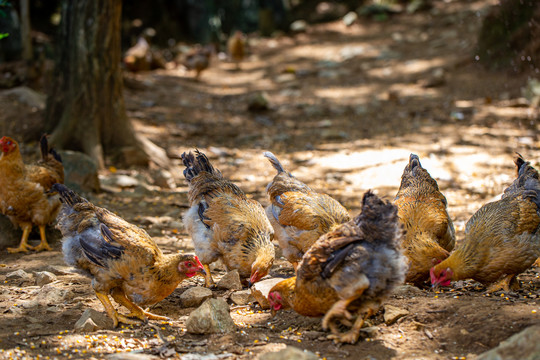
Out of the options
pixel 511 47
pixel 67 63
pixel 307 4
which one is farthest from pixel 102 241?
pixel 307 4

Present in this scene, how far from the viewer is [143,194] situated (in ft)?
27.3

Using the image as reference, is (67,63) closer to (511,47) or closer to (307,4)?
(511,47)

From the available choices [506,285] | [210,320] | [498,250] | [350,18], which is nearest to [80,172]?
[210,320]

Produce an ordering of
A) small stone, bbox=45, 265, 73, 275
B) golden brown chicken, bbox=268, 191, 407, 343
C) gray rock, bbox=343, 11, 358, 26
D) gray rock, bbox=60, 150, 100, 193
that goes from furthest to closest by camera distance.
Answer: gray rock, bbox=343, 11, 358, 26, gray rock, bbox=60, 150, 100, 193, small stone, bbox=45, 265, 73, 275, golden brown chicken, bbox=268, 191, 407, 343

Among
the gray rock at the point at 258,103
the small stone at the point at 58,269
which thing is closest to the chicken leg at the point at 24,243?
the small stone at the point at 58,269

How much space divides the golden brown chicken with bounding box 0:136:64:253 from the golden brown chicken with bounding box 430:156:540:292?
4526 millimetres

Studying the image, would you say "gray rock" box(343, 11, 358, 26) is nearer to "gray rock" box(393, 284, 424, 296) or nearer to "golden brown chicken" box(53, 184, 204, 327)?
"gray rock" box(393, 284, 424, 296)

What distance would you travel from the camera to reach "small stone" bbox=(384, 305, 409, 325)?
4250mm

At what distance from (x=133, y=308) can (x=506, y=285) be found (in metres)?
3.44

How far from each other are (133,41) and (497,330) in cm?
1871

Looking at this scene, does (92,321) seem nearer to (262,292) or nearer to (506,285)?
(262,292)

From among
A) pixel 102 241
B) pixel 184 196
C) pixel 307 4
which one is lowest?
pixel 184 196

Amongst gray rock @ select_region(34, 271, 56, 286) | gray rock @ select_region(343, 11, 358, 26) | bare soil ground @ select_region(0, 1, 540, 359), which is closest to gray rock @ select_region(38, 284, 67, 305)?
bare soil ground @ select_region(0, 1, 540, 359)

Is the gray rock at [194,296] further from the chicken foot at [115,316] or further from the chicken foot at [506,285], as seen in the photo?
the chicken foot at [506,285]
